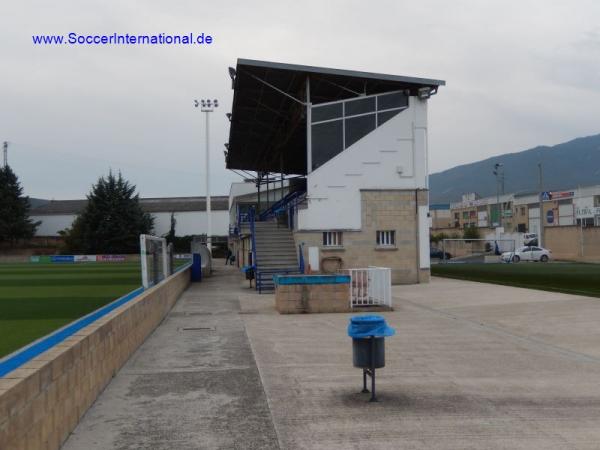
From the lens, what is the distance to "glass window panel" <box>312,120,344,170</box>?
27719mm

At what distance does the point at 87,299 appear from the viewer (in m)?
17.6

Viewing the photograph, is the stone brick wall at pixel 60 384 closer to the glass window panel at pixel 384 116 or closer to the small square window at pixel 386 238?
the small square window at pixel 386 238

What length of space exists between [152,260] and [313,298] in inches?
175

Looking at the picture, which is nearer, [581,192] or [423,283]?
[423,283]

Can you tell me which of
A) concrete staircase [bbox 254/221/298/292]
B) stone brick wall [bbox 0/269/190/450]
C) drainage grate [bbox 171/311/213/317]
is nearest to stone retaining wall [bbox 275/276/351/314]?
drainage grate [bbox 171/311/213/317]

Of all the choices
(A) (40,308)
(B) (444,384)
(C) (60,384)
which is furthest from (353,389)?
(A) (40,308)

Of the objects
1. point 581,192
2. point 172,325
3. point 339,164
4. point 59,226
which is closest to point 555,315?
point 172,325

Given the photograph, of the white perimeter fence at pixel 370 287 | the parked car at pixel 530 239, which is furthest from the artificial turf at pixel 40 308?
the parked car at pixel 530 239

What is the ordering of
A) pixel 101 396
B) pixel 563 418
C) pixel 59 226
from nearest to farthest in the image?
pixel 563 418, pixel 101 396, pixel 59 226

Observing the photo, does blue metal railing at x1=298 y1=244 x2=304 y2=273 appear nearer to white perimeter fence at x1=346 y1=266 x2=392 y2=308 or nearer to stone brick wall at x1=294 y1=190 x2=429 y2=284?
stone brick wall at x1=294 y1=190 x2=429 y2=284

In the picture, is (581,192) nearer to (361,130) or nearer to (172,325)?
(361,130)

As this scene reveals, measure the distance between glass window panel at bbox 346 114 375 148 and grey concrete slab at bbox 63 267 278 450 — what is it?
53.0 ft

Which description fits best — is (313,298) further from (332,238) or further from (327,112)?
(327,112)

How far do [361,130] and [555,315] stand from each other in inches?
564
